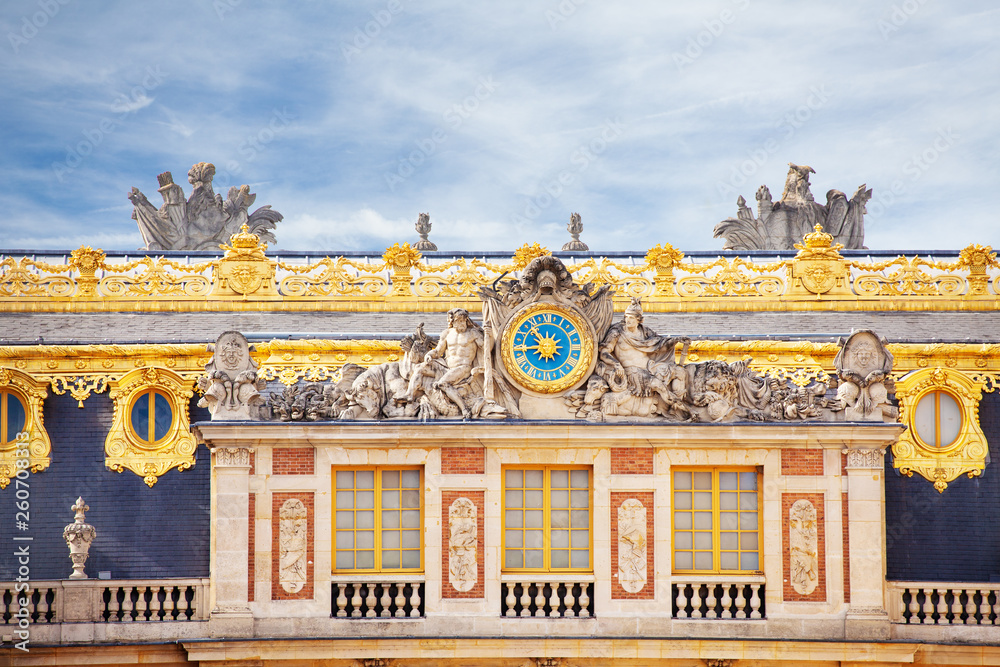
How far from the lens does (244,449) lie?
30406mm

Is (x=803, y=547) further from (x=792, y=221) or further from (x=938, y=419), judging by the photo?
(x=792, y=221)

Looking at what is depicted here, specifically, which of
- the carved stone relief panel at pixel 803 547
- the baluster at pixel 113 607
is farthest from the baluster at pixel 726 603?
the baluster at pixel 113 607

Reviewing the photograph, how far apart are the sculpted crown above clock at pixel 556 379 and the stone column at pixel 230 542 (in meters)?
1.30

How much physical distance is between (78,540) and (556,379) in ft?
37.2

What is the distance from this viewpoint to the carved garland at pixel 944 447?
32.4 meters

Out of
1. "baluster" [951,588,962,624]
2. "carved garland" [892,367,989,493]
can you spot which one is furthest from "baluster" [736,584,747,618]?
"carved garland" [892,367,989,493]

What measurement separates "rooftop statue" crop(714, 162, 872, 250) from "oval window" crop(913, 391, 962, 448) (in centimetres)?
1231

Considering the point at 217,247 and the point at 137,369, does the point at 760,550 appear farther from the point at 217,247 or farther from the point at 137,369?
the point at 217,247

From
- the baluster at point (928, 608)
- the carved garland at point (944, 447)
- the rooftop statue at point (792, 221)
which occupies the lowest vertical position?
the baluster at point (928, 608)

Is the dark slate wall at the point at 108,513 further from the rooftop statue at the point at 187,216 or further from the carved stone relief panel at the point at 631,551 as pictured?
the rooftop statue at the point at 187,216

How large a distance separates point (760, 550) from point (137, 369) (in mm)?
15255

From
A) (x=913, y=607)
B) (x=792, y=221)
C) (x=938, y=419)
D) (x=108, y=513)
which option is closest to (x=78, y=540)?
(x=108, y=513)

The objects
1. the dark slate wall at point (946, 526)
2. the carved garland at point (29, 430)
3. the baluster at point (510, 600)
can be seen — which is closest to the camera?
the baluster at point (510, 600)

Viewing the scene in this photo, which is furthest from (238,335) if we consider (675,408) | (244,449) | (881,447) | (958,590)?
(958,590)
